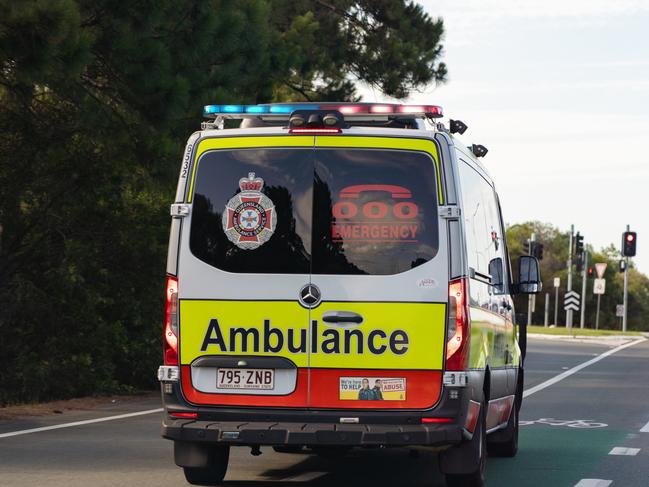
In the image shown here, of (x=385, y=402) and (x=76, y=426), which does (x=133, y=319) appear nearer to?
(x=76, y=426)

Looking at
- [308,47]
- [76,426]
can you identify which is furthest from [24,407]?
[308,47]

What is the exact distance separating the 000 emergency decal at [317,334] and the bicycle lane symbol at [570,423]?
24.7ft

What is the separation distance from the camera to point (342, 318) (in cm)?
925

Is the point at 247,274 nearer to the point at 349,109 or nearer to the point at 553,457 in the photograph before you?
the point at 349,109

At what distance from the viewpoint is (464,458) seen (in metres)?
Result: 9.63

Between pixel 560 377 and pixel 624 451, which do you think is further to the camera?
pixel 560 377

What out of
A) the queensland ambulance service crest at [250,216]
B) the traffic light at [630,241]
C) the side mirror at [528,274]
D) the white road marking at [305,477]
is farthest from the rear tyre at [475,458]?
the traffic light at [630,241]

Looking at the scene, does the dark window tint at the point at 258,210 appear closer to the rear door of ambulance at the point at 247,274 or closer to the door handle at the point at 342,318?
the rear door of ambulance at the point at 247,274

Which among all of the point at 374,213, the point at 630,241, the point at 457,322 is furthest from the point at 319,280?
the point at 630,241

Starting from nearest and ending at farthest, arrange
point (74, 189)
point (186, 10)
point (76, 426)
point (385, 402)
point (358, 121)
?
point (385, 402), point (358, 121), point (76, 426), point (186, 10), point (74, 189)

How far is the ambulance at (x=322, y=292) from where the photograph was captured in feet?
30.2

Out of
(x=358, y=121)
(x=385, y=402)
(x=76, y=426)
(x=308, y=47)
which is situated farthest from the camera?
(x=308, y=47)

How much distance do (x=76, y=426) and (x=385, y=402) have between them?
20.9 ft

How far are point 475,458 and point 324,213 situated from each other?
199cm
